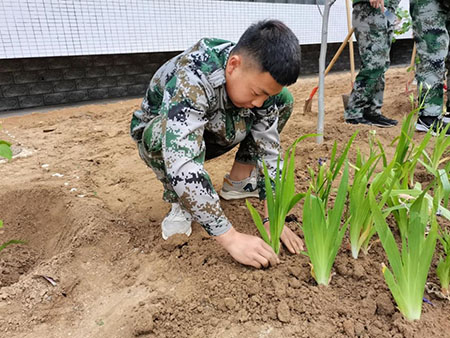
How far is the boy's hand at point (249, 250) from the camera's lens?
1.21 metres

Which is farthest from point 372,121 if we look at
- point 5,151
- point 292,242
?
point 5,151

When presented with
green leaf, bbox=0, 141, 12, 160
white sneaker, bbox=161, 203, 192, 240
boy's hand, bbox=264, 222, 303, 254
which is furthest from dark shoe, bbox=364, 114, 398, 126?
green leaf, bbox=0, 141, 12, 160

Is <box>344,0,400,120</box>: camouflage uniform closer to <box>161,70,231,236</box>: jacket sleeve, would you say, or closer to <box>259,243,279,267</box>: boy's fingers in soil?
<box>161,70,231,236</box>: jacket sleeve

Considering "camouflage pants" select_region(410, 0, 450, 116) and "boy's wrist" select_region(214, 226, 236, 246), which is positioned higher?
"camouflage pants" select_region(410, 0, 450, 116)

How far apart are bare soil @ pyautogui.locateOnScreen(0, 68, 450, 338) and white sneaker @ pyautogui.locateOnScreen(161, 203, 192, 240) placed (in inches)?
1.8

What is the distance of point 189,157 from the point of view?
3.97ft

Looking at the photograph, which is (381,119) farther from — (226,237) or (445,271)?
(226,237)

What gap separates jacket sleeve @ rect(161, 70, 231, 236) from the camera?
1.20 metres

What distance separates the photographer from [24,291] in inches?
50.9

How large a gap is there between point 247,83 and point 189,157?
0.32 metres

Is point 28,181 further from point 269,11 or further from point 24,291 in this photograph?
point 269,11

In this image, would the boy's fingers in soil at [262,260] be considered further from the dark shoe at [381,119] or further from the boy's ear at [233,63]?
the dark shoe at [381,119]

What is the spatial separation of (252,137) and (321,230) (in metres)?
0.71

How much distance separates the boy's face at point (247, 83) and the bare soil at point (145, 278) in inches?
16.7
